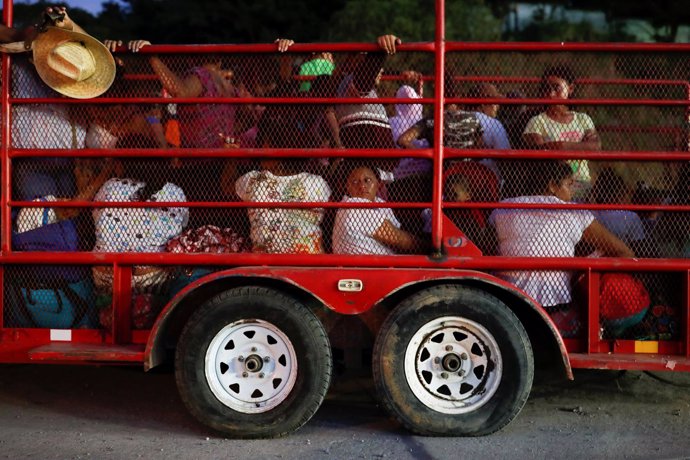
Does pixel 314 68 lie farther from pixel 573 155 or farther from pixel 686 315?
pixel 686 315

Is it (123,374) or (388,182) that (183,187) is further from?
(123,374)

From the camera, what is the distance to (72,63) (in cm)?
487

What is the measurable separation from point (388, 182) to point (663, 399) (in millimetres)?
2426

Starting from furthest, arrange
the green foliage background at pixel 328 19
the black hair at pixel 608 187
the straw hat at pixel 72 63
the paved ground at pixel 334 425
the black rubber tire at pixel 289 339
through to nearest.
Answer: the green foliage background at pixel 328 19
the straw hat at pixel 72 63
the black hair at pixel 608 187
the black rubber tire at pixel 289 339
the paved ground at pixel 334 425

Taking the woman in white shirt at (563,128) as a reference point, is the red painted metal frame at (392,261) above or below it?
below

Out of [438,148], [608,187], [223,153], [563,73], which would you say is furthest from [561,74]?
[223,153]

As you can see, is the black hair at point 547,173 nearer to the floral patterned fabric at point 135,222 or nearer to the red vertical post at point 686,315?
the red vertical post at point 686,315

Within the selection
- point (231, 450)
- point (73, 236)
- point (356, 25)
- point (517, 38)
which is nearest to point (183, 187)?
point (73, 236)

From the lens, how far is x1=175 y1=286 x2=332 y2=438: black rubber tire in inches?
184

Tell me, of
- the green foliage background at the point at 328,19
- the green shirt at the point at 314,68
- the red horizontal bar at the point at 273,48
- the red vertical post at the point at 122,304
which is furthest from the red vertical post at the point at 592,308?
the green foliage background at the point at 328,19

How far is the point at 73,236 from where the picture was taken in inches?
195

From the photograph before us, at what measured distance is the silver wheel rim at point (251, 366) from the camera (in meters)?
4.73

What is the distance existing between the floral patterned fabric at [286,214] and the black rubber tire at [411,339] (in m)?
0.67

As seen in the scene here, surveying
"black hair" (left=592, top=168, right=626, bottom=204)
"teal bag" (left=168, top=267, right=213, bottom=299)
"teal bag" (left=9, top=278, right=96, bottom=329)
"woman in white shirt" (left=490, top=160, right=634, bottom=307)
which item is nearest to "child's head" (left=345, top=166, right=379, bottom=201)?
"woman in white shirt" (left=490, top=160, right=634, bottom=307)
